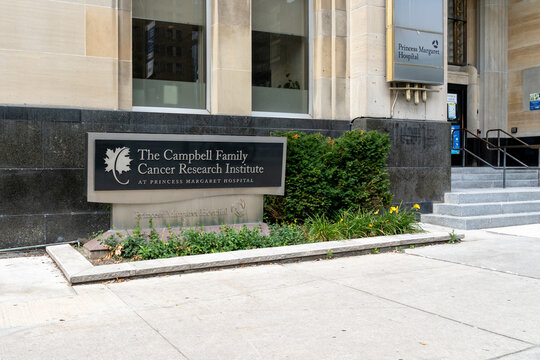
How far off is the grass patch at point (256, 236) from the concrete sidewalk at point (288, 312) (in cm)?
76

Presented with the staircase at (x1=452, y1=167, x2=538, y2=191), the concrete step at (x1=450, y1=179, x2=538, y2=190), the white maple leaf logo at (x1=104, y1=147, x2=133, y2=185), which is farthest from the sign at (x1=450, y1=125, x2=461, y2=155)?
the white maple leaf logo at (x1=104, y1=147, x2=133, y2=185)

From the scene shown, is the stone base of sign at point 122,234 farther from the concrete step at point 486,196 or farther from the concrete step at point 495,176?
the concrete step at point 495,176

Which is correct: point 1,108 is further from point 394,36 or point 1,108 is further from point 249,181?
point 394,36

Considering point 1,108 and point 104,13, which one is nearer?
point 1,108

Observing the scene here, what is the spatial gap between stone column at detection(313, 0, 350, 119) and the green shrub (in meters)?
1.36

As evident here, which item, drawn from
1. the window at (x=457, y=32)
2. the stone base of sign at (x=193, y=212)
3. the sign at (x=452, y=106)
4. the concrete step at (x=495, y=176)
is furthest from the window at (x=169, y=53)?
the window at (x=457, y=32)

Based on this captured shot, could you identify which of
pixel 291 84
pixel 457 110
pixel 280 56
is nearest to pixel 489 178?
pixel 457 110

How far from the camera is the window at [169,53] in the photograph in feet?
30.6

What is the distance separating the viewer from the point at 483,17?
1684 centimetres

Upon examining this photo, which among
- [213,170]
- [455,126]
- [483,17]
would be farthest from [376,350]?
[483,17]

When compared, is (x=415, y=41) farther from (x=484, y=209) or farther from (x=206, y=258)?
(x=206, y=258)

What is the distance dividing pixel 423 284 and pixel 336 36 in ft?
20.4

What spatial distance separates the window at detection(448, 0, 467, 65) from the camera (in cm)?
1678

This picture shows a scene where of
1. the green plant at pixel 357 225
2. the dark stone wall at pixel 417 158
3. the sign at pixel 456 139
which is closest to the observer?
the green plant at pixel 357 225
